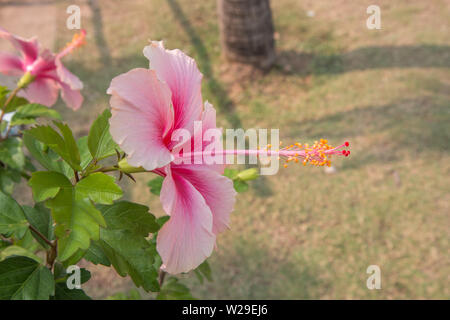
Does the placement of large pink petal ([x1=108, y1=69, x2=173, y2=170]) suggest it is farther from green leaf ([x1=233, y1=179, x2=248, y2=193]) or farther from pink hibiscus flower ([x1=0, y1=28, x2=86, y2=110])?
pink hibiscus flower ([x1=0, y1=28, x2=86, y2=110])

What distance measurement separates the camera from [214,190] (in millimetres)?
1043

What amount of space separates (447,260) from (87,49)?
11.9 ft

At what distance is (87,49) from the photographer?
450cm

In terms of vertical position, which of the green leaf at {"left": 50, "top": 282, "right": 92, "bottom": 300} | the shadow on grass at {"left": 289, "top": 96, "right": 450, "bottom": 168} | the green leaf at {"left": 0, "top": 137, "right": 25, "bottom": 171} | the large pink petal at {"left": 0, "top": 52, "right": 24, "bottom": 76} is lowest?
the green leaf at {"left": 50, "top": 282, "right": 92, "bottom": 300}

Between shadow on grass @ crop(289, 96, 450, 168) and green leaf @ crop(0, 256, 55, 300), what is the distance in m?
2.56

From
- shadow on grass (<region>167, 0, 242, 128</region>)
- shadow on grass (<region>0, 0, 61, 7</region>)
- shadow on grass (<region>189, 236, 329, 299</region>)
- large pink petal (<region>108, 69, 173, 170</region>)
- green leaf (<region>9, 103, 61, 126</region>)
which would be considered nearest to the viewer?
large pink petal (<region>108, 69, 173, 170</region>)

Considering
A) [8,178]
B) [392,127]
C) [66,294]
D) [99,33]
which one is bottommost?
[66,294]

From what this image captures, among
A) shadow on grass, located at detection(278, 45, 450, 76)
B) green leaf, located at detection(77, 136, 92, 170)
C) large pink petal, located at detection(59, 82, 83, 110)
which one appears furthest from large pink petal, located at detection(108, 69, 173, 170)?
shadow on grass, located at detection(278, 45, 450, 76)

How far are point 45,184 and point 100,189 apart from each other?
0.40 ft

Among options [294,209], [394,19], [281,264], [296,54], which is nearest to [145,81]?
[281,264]

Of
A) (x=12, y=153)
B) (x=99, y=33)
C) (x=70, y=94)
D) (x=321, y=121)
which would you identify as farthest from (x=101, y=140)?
(x=99, y=33)

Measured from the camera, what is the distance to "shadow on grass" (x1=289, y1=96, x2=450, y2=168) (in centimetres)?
335

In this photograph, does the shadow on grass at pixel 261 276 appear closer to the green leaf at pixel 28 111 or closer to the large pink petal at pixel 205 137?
the green leaf at pixel 28 111

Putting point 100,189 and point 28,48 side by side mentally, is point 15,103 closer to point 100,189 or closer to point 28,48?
point 28,48
